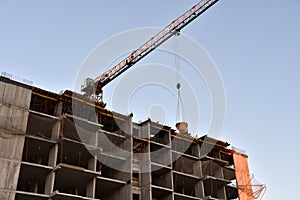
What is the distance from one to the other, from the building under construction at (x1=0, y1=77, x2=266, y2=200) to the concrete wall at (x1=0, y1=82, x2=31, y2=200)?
0.32 feet

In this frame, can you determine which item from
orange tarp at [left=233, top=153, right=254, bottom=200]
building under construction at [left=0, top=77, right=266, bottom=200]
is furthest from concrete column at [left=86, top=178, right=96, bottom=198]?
orange tarp at [left=233, top=153, right=254, bottom=200]

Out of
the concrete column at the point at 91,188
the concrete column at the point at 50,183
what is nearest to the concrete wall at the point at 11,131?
the concrete column at the point at 50,183

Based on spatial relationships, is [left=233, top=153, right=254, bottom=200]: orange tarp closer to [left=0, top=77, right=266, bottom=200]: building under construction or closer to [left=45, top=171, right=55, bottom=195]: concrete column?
[left=0, top=77, right=266, bottom=200]: building under construction

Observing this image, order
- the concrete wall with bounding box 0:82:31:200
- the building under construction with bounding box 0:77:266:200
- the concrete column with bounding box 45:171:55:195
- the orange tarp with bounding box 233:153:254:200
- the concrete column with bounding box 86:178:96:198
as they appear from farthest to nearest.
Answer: the orange tarp with bounding box 233:153:254:200 < the concrete column with bounding box 86:178:96:198 < the building under construction with bounding box 0:77:266:200 < the concrete column with bounding box 45:171:55:195 < the concrete wall with bounding box 0:82:31:200

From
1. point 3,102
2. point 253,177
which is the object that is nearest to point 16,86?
point 3,102

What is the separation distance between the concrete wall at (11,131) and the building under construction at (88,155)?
0.10 meters

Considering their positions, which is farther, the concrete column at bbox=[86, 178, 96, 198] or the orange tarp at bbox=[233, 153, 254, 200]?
the orange tarp at bbox=[233, 153, 254, 200]

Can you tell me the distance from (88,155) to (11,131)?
417 inches

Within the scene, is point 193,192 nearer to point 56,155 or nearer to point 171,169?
point 171,169

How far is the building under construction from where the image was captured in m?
42.8

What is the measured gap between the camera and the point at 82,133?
1906 inches

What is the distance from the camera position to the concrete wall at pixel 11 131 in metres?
39.6

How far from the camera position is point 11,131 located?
42.5 m

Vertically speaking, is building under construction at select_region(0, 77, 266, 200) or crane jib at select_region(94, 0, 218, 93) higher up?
crane jib at select_region(94, 0, 218, 93)
